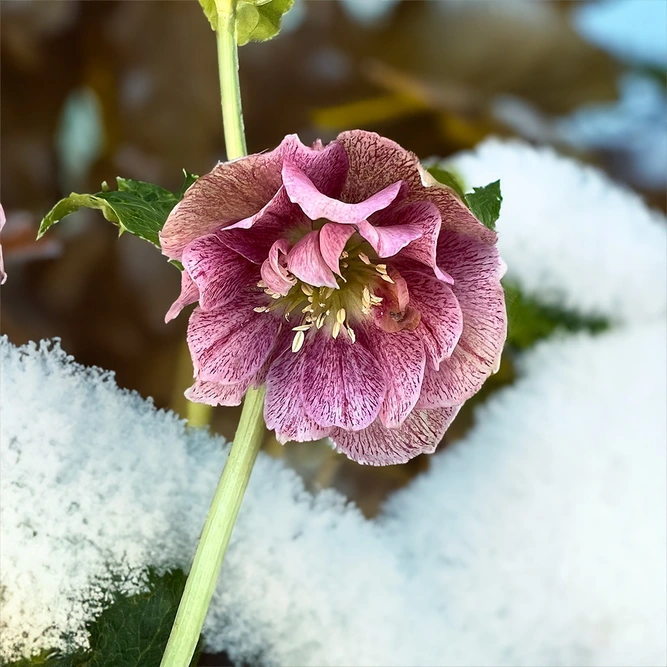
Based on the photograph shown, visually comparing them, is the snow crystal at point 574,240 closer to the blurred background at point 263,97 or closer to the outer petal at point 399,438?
the blurred background at point 263,97

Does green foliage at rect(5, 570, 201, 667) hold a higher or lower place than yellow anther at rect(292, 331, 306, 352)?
lower

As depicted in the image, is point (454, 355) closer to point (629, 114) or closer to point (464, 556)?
point (464, 556)

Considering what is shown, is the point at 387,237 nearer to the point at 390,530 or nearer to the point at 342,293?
the point at 342,293

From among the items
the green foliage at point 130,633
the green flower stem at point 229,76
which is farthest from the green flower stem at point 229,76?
the green foliage at point 130,633

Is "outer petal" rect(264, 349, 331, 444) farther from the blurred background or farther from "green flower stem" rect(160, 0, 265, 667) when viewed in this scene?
the blurred background

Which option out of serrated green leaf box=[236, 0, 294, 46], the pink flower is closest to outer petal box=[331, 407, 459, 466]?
the pink flower

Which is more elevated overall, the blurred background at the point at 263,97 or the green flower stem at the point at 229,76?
the green flower stem at the point at 229,76

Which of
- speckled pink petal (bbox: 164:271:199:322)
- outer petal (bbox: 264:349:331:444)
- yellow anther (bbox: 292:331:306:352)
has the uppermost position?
speckled pink petal (bbox: 164:271:199:322)

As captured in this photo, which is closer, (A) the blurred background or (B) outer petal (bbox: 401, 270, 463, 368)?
(B) outer petal (bbox: 401, 270, 463, 368)
